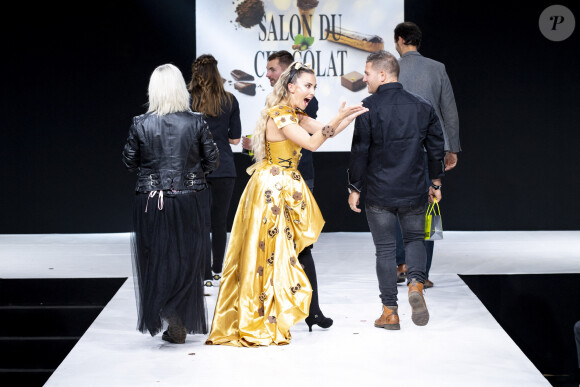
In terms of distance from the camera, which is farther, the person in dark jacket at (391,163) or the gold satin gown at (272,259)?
the person in dark jacket at (391,163)

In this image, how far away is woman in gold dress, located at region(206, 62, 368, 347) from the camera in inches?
156

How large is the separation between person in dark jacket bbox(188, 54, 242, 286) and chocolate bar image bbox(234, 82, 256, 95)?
2317 mm

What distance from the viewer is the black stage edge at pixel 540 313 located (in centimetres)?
495

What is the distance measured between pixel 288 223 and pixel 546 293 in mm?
2060

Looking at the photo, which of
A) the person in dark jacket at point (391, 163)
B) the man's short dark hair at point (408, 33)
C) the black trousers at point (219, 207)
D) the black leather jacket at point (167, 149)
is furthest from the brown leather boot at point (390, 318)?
the man's short dark hair at point (408, 33)

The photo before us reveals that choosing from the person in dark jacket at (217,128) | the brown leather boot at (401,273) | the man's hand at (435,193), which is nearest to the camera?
the man's hand at (435,193)

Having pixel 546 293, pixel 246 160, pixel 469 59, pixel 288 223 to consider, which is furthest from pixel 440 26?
pixel 288 223

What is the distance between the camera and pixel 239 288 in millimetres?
4055

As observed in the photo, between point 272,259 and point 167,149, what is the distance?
0.70m

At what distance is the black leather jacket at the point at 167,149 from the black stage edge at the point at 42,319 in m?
1.35

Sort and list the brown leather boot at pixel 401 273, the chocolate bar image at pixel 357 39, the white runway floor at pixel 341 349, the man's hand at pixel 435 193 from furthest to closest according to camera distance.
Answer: the chocolate bar image at pixel 357 39, the brown leather boot at pixel 401 273, the man's hand at pixel 435 193, the white runway floor at pixel 341 349

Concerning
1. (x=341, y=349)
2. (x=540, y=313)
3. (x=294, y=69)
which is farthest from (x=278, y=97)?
(x=540, y=313)

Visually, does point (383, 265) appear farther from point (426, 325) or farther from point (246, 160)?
point (246, 160)

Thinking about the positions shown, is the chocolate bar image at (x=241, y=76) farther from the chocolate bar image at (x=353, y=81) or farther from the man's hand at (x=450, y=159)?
the man's hand at (x=450, y=159)
